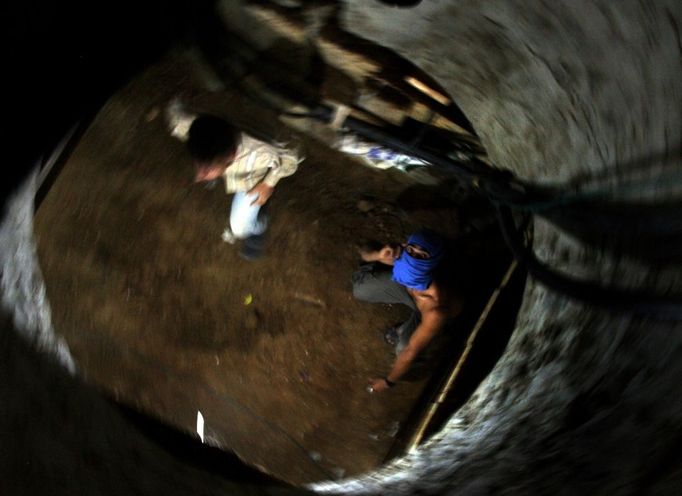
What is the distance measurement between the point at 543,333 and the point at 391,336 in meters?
1.49

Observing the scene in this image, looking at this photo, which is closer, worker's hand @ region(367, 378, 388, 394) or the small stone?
the small stone

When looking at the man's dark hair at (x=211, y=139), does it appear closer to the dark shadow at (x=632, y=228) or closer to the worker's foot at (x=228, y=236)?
the worker's foot at (x=228, y=236)

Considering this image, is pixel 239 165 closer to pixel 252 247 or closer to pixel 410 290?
pixel 252 247

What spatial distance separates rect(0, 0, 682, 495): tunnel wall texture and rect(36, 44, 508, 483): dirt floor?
3.04ft

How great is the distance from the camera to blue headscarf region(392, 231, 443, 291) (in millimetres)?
2914

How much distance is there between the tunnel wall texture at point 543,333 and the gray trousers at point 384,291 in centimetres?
88

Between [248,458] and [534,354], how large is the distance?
79.0 inches

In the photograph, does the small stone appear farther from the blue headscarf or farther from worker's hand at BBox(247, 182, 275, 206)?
worker's hand at BBox(247, 182, 275, 206)

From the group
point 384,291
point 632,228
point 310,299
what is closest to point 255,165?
point 310,299

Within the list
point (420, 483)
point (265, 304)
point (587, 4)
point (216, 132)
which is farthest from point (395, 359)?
point (587, 4)

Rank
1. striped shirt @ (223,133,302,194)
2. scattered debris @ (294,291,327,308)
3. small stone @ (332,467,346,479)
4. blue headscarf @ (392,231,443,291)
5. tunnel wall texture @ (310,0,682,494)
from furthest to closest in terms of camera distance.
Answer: scattered debris @ (294,291,327,308), small stone @ (332,467,346,479), striped shirt @ (223,133,302,194), blue headscarf @ (392,231,443,291), tunnel wall texture @ (310,0,682,494)

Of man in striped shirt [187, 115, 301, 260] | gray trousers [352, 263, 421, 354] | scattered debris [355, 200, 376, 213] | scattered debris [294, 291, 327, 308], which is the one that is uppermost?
man in striped shirt [187, 115, 301, 260]

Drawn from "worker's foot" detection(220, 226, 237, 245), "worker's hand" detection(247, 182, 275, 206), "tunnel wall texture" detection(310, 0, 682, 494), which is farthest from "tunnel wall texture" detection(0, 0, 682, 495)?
"worker's foot" detection(220, 226, 237, 245)

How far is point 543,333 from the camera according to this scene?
2137mm
